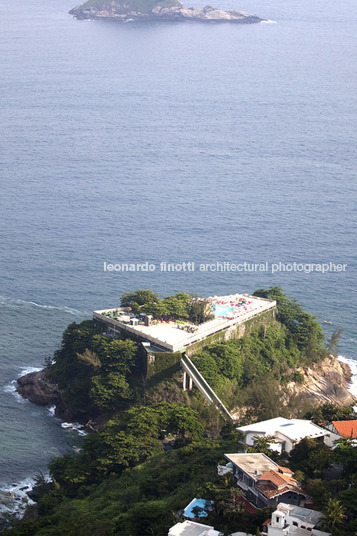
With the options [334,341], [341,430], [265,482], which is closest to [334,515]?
[265,482]

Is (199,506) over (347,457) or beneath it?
beneath

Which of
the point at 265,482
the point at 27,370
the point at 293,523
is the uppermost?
the point at 293,523

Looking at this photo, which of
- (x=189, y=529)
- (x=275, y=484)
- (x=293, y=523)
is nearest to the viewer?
(x=293, y=523)

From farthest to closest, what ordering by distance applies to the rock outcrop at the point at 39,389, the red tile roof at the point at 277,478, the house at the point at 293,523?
the rock outcrop at the point at 39,389 → the red tile roof at the point at 277,478 → the house at the point at 293,523

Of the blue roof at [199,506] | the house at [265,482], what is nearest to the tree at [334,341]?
the house at [265,482]

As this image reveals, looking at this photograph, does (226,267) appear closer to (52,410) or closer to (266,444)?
(52,410)

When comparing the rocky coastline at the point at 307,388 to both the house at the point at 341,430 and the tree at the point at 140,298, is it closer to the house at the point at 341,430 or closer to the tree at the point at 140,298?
the tree at the point at 140,298
